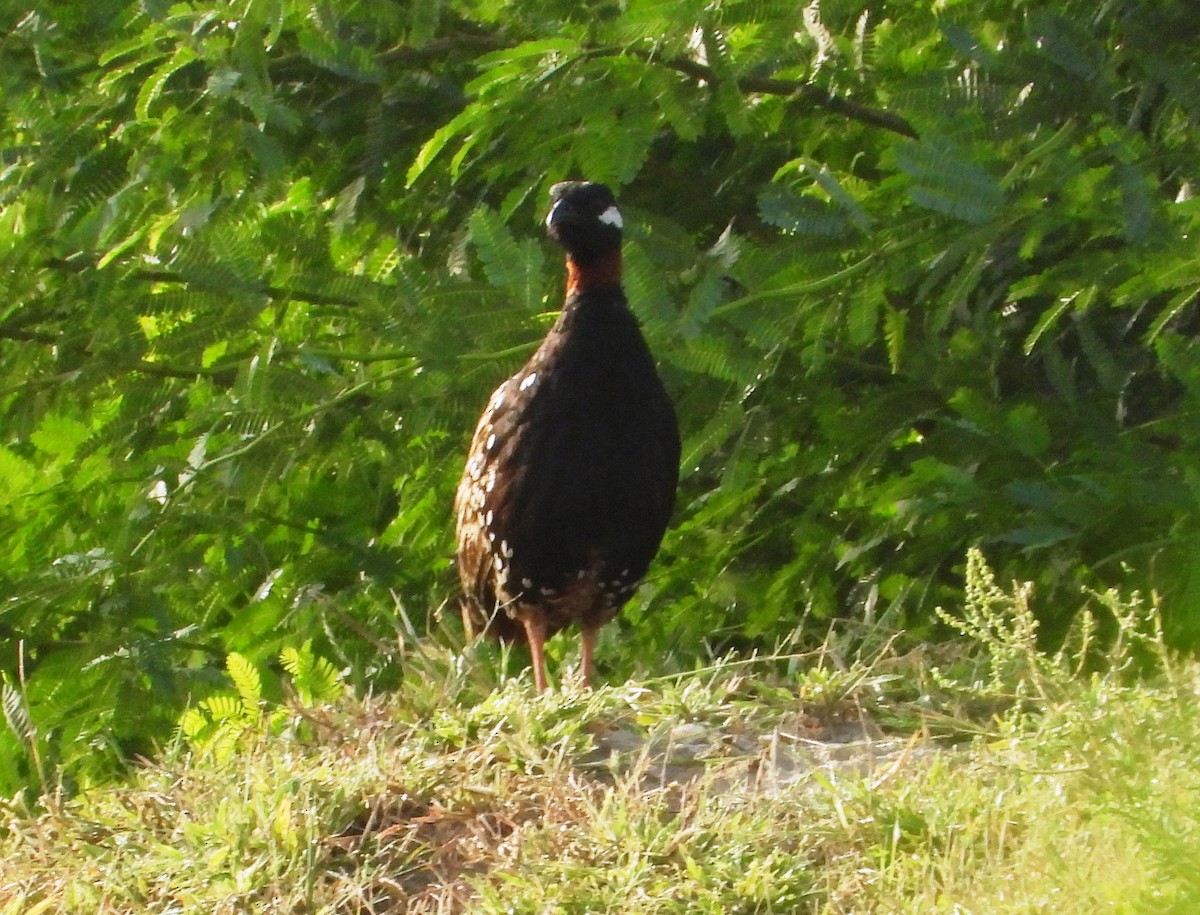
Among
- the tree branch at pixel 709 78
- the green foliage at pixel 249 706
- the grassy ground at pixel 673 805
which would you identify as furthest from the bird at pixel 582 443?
the grassy ground at pixel 673 805

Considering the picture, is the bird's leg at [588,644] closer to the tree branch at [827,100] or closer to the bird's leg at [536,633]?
the bird's leg at [536,633]

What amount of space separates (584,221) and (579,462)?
79 cm

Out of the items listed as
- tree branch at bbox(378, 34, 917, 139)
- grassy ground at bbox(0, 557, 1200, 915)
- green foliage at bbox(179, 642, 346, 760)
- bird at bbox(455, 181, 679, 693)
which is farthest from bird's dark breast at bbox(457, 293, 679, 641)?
grassy ground at bbox(0, 557, 1200, 915)

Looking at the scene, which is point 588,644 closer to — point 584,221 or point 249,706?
point 584,221

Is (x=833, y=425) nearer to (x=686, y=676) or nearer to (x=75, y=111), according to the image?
(x=686, y=676)

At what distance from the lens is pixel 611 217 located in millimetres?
5523

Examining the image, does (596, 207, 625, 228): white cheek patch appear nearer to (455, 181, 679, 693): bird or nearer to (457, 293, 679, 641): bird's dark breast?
(455, 181, 679, 693): bird

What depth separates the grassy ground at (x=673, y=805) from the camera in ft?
10.6

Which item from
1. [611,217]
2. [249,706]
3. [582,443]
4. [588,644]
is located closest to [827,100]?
[611,217]

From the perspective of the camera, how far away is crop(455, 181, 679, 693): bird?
18.0 ft

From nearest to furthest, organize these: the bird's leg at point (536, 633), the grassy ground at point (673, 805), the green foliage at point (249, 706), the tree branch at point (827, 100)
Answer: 1. the grassy ground at point (673, 805)
2. the green foliage at point (249, 706)
3. the tree branch at point (827, 100)
4. the bird's leg at point (536, 633)

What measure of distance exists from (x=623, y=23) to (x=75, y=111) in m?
2.28

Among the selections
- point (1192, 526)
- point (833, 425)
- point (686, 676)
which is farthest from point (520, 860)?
point (833, 425)

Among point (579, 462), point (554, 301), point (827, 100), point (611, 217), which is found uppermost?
point (827, 100)
